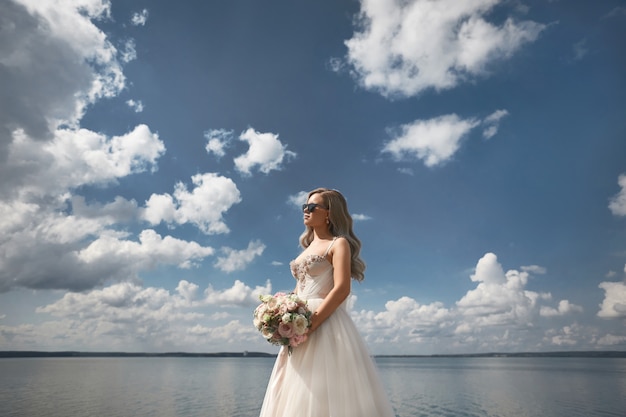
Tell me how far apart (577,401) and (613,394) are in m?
9.09

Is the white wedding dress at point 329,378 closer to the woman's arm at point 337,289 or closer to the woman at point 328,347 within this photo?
the woman at point 328,347

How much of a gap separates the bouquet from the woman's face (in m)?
1.03

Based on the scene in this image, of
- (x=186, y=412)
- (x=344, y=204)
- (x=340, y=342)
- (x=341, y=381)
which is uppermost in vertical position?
(x=344, y=204)

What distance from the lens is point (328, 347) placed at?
14.9 ft

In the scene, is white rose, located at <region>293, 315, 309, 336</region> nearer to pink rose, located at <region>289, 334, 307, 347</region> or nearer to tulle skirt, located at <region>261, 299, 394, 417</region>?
pink rose, located at <region>289, 334, 307, 347</region>

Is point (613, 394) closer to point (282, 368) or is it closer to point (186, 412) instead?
point (186, 412)

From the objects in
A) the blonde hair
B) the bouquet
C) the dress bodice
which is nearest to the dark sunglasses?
the blonde hair

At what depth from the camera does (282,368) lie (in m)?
4.75

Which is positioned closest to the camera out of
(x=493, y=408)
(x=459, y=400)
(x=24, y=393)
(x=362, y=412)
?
(x=362, y=412)

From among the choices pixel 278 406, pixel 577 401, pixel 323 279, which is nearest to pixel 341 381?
pixel 278 406

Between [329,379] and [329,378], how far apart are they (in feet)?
0.04

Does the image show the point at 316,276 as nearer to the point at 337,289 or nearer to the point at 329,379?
the point at 337,289

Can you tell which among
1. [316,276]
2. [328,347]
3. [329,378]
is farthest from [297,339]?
[316,276]

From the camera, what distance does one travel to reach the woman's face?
5.29 metres
